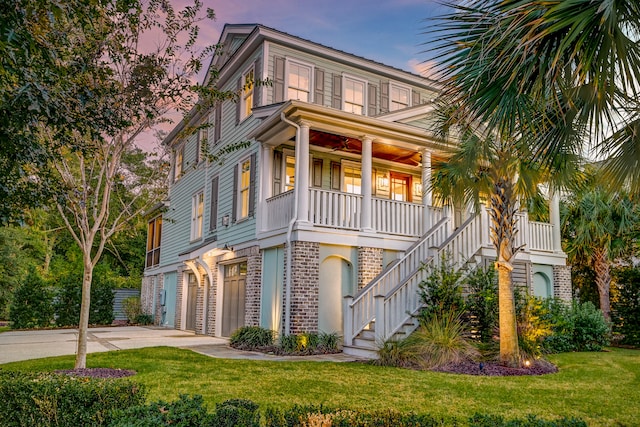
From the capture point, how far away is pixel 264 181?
13547 mm

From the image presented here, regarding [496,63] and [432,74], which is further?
[432,74]

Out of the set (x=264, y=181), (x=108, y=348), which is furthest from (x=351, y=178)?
(x=108, y=348)

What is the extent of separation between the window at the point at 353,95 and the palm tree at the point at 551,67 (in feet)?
30.7

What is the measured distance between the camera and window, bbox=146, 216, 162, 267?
2471cm

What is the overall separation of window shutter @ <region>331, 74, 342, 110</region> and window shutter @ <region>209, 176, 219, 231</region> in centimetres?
509

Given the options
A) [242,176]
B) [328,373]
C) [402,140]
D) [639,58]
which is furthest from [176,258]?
[639,58]

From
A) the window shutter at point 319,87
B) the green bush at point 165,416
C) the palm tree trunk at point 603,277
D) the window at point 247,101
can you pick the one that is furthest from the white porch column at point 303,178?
the palm tree trunk at point 603,277

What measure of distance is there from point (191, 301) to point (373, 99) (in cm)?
1026

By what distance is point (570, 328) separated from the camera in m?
12.0

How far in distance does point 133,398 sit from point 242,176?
11.1 meters

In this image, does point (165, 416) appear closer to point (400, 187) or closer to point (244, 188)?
point (244, 188)

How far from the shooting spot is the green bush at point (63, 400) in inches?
169

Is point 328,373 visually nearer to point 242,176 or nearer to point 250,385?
point 250,385

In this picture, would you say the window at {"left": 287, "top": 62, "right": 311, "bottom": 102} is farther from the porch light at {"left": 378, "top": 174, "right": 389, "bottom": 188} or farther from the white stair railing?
the white stair railing
